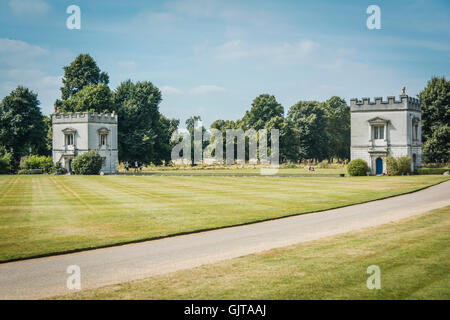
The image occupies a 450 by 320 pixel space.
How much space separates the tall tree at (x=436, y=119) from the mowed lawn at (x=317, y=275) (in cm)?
5098

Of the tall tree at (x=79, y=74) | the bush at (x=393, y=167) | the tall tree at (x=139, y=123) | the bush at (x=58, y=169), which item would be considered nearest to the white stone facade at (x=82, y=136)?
the bush at (x=58, y=169)

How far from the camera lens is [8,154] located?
5962 cm

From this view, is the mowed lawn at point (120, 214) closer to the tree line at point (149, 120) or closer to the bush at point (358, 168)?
the bush at point (358, 168)

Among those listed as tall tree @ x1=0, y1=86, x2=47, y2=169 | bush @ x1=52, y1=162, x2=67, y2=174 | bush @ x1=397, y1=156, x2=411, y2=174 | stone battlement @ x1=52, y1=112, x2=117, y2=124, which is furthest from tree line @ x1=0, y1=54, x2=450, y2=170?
bush @ x1=397, y1=156, x2=411, y2=174

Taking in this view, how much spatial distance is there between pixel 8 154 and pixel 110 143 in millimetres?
14582

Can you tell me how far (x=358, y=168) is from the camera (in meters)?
46.4

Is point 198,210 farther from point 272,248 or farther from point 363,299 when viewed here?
point 363,299

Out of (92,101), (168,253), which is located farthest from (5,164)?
(168,253)

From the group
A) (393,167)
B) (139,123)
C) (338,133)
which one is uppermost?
(139,123)

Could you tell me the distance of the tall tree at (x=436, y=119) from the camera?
56.8 meters

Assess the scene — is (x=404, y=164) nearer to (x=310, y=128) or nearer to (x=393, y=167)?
(x=393, y=167)

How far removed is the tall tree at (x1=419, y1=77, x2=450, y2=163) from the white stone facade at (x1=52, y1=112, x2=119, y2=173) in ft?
151

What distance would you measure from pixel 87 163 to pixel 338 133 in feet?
184
